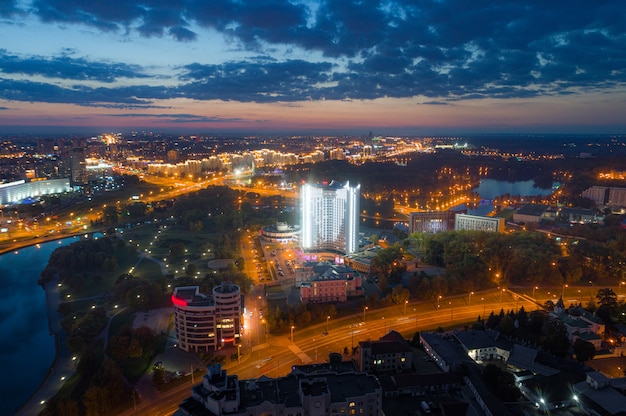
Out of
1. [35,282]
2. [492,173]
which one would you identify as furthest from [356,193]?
[492,173]

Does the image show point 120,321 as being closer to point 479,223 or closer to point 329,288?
point 329,288

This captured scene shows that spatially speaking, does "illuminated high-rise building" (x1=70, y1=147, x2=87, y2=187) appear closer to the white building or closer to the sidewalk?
the sidewalk

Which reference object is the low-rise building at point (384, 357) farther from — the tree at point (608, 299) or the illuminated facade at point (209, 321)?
the tree at point (608, 299)

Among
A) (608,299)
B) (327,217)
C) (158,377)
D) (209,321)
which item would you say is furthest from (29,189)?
(608,299)

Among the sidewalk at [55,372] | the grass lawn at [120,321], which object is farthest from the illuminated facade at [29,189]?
the grass lawn at [120,321]

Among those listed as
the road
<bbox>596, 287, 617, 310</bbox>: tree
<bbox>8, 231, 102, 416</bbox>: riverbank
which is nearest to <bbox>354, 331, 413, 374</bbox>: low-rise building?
the road
